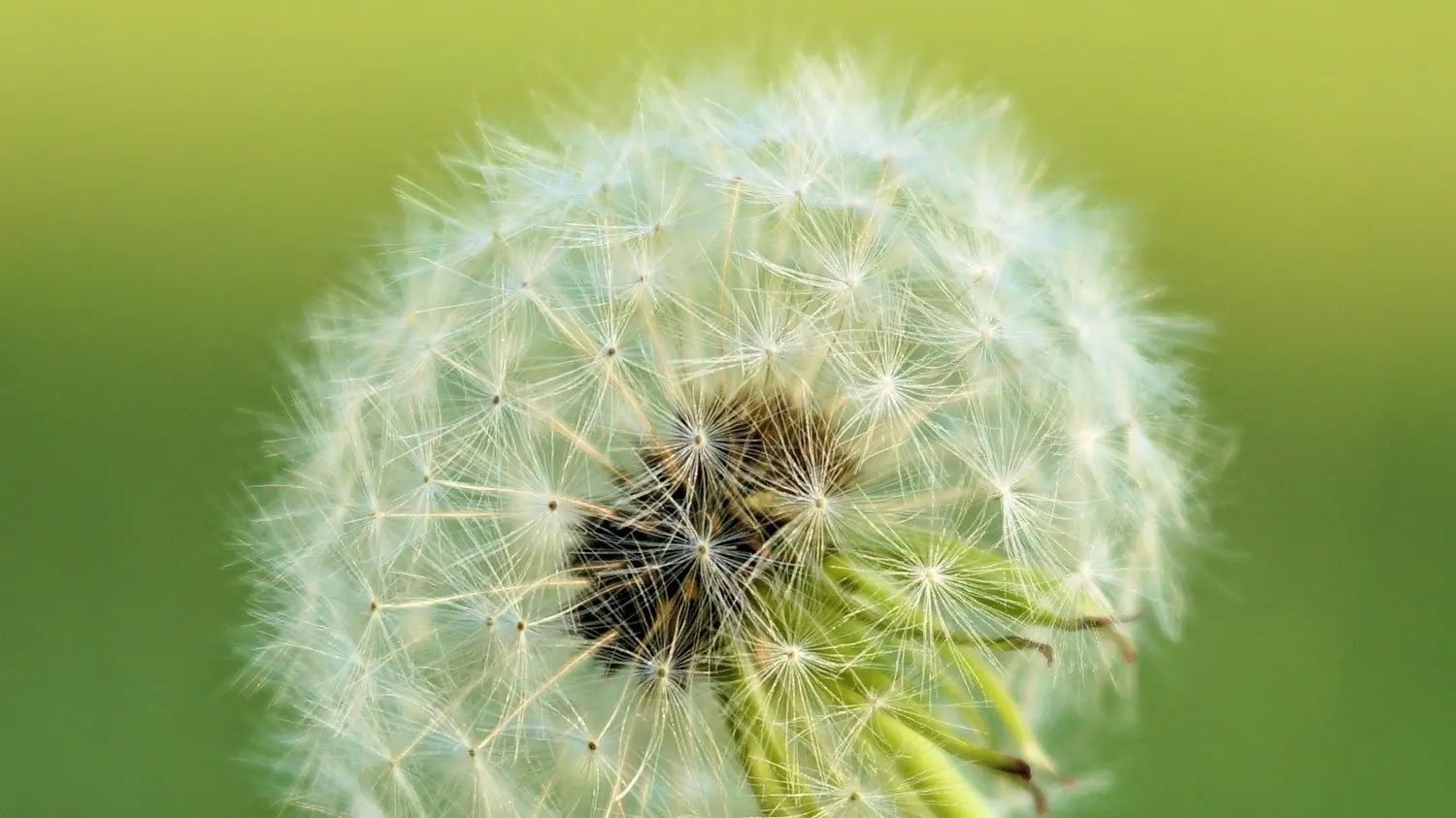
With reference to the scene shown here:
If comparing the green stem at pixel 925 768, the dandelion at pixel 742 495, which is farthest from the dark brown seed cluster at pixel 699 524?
the green stem at pixel 925 768

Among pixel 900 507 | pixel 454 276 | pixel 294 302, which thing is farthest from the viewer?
pixel 294 302

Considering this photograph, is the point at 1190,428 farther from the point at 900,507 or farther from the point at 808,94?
the point at 808,94

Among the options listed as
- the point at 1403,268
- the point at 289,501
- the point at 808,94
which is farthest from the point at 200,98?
the point at 1403,268

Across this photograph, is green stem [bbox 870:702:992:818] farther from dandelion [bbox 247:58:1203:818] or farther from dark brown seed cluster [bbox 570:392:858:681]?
dark brown seed cluster [bbox 570:392:858:681]

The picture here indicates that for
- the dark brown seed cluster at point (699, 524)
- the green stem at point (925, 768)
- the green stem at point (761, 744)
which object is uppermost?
the dark brown seed cluster at point (699, 524)

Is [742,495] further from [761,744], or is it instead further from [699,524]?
[761,744]

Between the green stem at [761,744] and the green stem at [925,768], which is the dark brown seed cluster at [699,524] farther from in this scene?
the green stem at [925,768]

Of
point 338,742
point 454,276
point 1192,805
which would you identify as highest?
point 454,276

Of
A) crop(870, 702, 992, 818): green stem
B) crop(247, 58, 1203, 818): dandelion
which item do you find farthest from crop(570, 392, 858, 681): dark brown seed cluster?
crop(870, 702, 992, 818): green stem
